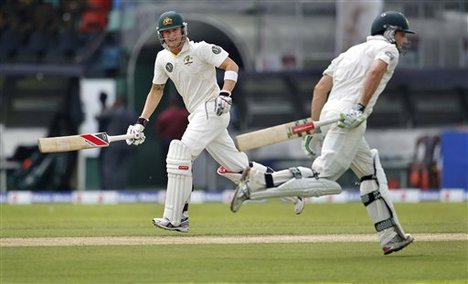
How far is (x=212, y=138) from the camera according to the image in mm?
11195

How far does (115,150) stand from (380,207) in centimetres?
967

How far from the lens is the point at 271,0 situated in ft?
68.8

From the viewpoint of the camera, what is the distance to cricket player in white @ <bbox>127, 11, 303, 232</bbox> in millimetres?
10977

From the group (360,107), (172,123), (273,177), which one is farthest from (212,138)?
(172,123)

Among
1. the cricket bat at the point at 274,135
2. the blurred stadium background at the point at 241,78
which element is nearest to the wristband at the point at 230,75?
the cricket bat at the point at 274,135

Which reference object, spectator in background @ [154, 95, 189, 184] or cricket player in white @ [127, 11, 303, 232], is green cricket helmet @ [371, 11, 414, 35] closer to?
cricket player in white @ [127, 11, 303, 232]

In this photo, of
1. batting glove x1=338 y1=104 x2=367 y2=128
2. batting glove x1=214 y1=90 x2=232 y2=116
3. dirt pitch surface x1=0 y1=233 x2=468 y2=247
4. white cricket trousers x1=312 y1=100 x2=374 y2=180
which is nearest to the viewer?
batting glove x1=338 y1=104 x2=367 y2=128

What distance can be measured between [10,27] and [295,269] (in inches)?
468

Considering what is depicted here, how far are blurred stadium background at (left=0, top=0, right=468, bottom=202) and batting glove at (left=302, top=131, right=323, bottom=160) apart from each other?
914cm

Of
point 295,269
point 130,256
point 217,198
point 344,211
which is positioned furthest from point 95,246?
point 217,198

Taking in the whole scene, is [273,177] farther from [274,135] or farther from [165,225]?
[165,225]

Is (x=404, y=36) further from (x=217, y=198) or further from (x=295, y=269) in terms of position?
(x=217, y=198)

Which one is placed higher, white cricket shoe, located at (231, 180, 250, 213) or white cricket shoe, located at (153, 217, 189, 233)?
white cricket shoe, located at (231, 180, 250, 213)

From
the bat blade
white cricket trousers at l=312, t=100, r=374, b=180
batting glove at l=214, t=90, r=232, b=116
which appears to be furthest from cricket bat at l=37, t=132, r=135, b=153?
white cricket trousers at l=312, t=100, r=374, b=180
